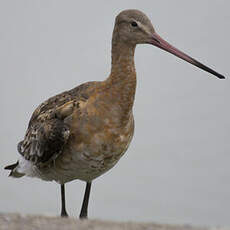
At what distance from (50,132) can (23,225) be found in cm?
241

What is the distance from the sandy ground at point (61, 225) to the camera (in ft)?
24.2

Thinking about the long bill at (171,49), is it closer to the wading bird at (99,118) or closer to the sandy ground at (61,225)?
the wading bird at (99,118)

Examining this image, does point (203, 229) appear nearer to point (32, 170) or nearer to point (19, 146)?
point (32, 170)

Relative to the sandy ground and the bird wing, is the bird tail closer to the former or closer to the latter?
the bird wing

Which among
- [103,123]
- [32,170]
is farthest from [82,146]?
[32,170]

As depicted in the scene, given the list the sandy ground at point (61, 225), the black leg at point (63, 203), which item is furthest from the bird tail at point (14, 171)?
the sandy ground at point (61, 225)

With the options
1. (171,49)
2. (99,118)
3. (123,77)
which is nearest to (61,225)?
(99,118)

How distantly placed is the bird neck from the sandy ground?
2.04 metres

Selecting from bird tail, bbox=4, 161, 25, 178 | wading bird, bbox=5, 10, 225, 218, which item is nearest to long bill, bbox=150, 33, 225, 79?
wading bird, bbox=5, 10, 225, 218

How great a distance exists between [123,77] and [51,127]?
1.26 meters

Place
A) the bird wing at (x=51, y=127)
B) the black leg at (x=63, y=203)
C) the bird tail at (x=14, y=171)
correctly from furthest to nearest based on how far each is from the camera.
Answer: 1. the bird tail at (x=14, y=171)
2. the black leg at (x=63, y=203)
3. the bird wing at (x=51, y=127)

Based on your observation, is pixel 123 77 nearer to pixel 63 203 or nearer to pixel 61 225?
pixel 63 203

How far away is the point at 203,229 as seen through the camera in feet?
26.2

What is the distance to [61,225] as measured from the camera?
7.50 metres
